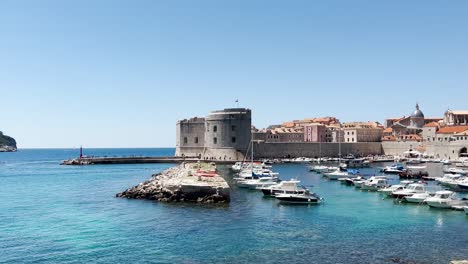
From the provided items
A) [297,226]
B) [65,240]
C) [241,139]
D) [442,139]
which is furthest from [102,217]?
[442,139]

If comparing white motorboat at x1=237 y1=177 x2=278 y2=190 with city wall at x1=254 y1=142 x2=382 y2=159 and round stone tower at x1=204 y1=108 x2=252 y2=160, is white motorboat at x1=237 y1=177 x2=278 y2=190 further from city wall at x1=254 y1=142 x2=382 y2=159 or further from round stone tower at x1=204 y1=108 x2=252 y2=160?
city wall at x1=254 y1=142 x2=382 y2=159

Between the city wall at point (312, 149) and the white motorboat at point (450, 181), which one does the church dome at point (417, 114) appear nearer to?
the city wall at point (312, 149)

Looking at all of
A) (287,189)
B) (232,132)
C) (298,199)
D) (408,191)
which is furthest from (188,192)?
(232,132)

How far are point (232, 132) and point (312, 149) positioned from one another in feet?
61.1

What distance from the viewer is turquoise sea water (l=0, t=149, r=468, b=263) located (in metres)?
19.3

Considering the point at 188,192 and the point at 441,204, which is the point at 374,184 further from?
the point at 188,192

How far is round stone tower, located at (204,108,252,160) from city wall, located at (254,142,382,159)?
5739 millimetres

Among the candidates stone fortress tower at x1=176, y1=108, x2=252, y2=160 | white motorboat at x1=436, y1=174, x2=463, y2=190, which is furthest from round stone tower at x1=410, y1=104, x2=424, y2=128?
white motorboat at x1=436, y1=174, x2=463, y2=190

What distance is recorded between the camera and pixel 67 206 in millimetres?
32750

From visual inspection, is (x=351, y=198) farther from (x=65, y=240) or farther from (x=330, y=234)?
(x=65, y=240)

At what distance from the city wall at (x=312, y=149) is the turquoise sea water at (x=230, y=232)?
161 ft

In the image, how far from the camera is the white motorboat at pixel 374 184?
40.3 m

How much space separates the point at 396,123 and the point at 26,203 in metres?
89.6

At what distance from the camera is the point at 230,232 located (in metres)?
23.4
